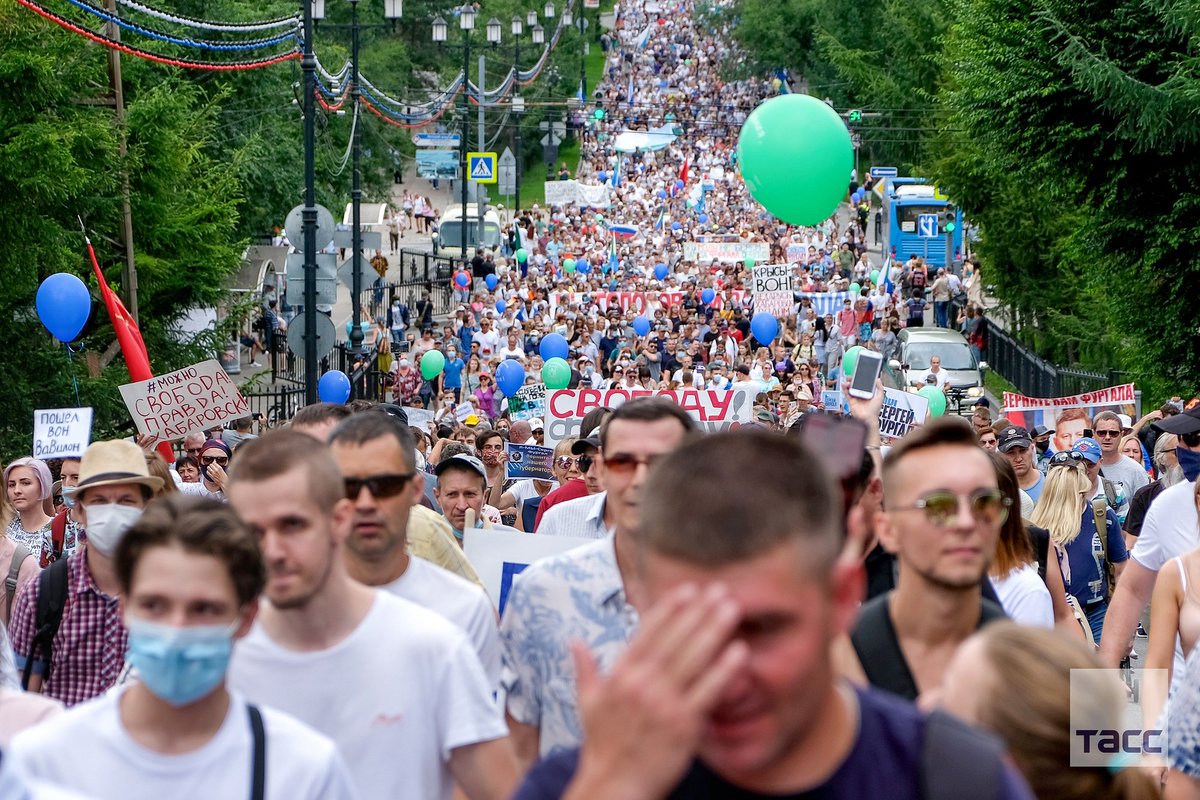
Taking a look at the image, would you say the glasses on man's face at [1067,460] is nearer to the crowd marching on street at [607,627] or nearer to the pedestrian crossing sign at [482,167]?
the crowd marching on street at [607,627]

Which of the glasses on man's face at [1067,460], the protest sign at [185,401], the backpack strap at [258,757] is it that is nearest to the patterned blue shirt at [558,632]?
the backpack strap at [258,757]

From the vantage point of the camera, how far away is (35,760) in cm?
324

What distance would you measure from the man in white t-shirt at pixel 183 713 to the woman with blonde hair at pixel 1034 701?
120 centimetres

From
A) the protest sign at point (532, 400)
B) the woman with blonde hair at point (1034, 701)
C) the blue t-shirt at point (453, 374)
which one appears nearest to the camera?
the woman with blonde hair at point (1034, 701)

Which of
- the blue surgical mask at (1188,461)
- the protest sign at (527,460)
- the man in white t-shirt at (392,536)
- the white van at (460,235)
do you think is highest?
the white van at (460,235)

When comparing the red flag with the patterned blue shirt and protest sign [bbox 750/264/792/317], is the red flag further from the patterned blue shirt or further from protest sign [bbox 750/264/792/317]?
the patterned blue shirt

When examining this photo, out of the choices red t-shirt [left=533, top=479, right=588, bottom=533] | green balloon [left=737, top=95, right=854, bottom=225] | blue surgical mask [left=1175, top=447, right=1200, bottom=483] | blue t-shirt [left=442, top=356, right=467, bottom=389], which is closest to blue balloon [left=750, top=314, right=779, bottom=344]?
blue t-shirt [left=442, top=356, right=467, bottom=389]

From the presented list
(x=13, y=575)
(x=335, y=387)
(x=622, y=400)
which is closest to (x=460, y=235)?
(x=335, y=387)

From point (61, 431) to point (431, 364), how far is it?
16746 mm

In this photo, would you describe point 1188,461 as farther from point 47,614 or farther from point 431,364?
point 431,364

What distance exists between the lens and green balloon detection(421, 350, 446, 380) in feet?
94.1

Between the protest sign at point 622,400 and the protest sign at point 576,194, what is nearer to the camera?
the protest sign at point 622,400

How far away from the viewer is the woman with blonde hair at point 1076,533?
8.77 metres

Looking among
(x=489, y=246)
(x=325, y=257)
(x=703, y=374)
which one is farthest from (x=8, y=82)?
(x=489, y=246)
